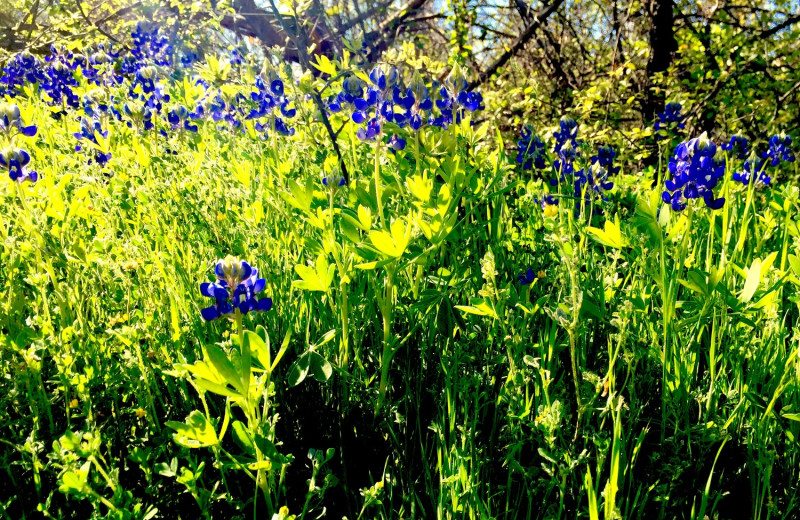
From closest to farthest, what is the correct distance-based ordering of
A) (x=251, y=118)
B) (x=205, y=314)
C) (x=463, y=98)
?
(x=205, y=314), (x=463, y=98), (x=251, y=118)

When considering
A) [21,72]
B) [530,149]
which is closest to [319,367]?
[530,149]

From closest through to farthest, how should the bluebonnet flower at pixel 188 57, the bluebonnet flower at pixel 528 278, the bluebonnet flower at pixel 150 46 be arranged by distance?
1. the bluebonnet flower at pixel 528 278
2. the bluebonnet flower at pixel 150 46
3. the bluebonnet flower at pixel 188 57

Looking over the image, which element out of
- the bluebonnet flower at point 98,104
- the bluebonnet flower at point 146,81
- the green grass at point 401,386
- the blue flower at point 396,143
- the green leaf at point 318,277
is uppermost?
the bluebonnet flower at point 146,81

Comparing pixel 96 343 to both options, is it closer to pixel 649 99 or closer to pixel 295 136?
pixel 295 136

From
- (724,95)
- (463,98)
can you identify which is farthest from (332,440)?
(724,95)

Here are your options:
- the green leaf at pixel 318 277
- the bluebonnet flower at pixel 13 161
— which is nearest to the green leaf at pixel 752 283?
the green leaf at pixel 318 277

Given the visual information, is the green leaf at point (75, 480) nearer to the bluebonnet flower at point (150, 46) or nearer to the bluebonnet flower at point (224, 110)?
the bluebonnet flower at point (224, 110)

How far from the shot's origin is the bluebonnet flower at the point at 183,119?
341 centimetres

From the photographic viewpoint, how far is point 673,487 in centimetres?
129

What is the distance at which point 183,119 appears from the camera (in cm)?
350

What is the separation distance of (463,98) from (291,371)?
1519mm

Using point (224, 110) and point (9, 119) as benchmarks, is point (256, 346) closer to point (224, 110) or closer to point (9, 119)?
point (9, 119)

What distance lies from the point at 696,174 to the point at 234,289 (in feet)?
4.46

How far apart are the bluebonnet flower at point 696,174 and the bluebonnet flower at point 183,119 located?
103 inches
